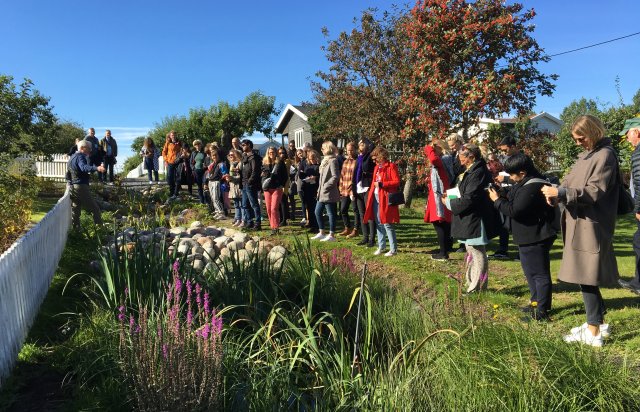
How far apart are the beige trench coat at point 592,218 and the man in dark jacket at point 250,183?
6.88 m

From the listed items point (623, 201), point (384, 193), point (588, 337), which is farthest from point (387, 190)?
point (588, 337)

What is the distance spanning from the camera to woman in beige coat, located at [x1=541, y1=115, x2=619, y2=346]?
3910 mm

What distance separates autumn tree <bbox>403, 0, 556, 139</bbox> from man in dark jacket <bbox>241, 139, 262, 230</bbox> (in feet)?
13.4

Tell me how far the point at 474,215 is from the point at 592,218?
5.66ft

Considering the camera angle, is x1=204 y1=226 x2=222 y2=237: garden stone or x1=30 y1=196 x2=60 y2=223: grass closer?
x1=204 y1=226 x2=222 y2=237: garden stone

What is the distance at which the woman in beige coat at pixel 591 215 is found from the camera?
12.8 ft

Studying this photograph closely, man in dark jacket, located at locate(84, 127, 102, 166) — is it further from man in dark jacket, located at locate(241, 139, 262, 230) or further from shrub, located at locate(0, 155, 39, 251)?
man in dark jacket, located at locate(241, 139, 262, 230)

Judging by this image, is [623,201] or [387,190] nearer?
[623,201]

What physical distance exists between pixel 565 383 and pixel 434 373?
0.71 metres

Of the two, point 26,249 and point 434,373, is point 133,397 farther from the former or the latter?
point 26,249

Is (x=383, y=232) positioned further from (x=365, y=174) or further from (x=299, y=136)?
(x=299, y=136)

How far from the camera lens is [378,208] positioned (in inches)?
308

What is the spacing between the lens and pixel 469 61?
11.5 m

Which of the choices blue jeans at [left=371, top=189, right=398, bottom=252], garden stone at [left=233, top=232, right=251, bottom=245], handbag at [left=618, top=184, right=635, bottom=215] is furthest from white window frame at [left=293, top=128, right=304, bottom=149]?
handbag at [left=618, top=184, right=635, bottom=215]
